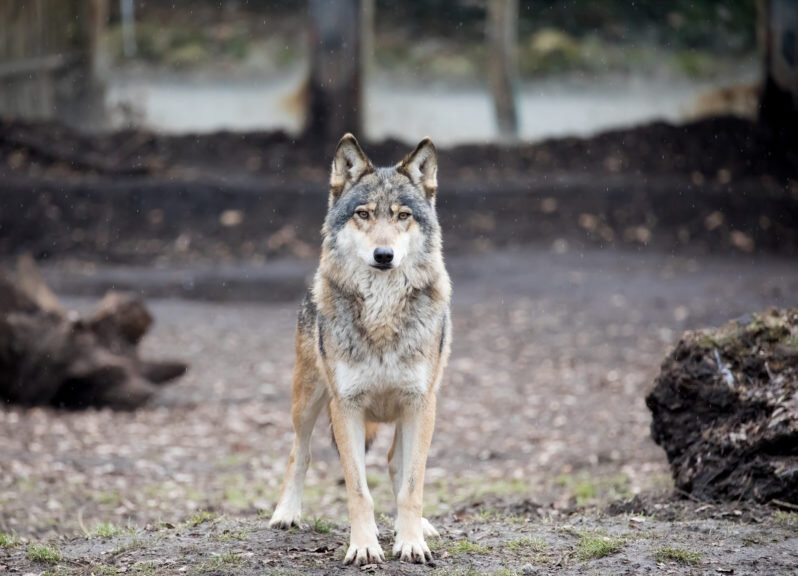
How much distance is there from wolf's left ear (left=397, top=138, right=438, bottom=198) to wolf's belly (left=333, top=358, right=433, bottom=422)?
948 millimetres

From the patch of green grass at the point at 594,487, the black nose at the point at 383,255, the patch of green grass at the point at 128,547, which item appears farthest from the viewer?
the patch of green grass at the point at 594,487

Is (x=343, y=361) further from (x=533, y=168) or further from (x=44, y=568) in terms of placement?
(x=533, y=168)

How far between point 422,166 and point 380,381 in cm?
113

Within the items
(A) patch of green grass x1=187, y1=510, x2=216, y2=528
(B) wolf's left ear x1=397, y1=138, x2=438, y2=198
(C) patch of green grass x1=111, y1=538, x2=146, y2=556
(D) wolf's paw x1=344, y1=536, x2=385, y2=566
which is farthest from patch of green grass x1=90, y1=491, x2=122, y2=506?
(B) wolf's left ear x1=397, y1=138, x2=438, y2=198

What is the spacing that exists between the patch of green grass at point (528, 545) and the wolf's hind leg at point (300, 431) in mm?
1183

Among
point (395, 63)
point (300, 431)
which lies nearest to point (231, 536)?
point (300, 431)

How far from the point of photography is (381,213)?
4887 mm

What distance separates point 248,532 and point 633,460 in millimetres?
3762

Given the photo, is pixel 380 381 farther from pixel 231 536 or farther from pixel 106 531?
pixel 106 531

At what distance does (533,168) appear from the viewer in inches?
729

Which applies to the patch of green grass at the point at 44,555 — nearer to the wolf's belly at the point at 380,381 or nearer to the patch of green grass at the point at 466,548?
the wolf's belly at the point at 380,381

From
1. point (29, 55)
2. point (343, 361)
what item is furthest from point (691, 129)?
point (343, 361)

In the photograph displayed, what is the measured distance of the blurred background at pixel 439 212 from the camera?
8.26 metres

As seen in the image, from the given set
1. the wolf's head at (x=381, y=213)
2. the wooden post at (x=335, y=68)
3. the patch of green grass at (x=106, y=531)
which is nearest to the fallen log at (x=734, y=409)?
the wolf's head at (x=381, y=213)
